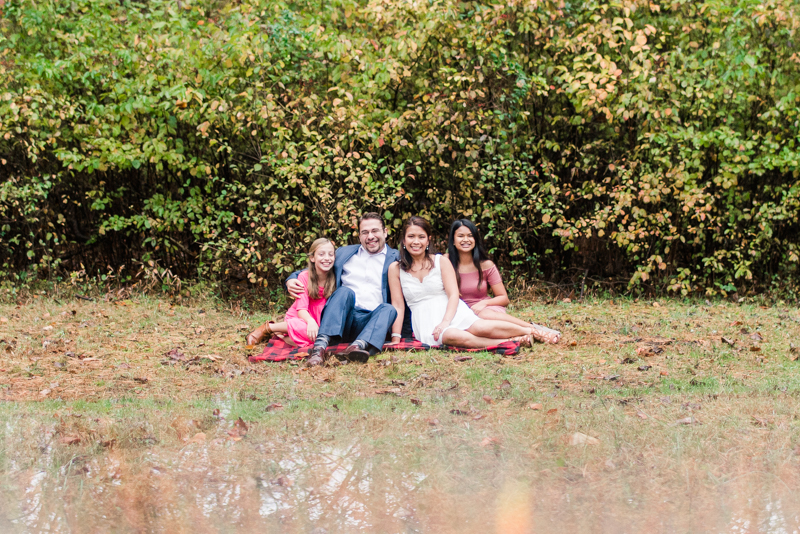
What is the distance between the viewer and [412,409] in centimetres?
417

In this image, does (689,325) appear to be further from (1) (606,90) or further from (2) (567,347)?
(1) (606,90)

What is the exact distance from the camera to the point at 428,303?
600 cm

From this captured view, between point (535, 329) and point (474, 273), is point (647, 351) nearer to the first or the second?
point (535, 329)

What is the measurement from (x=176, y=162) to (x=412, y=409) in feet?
16.9

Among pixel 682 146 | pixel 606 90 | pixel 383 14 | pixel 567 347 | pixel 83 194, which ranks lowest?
pixel 567 347

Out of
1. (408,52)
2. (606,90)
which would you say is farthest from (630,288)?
(408,52)

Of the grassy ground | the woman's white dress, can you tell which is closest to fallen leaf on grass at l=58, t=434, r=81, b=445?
the grassy ground

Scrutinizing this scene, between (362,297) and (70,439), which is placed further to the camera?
(362,297)

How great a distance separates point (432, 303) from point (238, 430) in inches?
99.4

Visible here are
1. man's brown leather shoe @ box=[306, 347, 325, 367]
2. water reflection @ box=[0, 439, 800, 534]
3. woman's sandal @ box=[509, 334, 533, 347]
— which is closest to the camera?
water reflection @ box=[0, 439, 800, 534]

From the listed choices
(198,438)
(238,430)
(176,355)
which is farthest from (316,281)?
(198,438)

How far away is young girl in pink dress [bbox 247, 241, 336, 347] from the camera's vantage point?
592 centimetres

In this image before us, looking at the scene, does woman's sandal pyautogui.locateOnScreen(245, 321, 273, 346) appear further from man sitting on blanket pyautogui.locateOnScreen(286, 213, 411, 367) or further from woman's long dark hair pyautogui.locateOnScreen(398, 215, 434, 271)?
woman's long dark hair pyautogui.locateOnScreen(398, 215, 434, 271)

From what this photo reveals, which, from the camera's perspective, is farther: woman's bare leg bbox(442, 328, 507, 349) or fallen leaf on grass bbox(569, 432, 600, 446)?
woman's bare leg bbox(442, 328, 507, 349)
